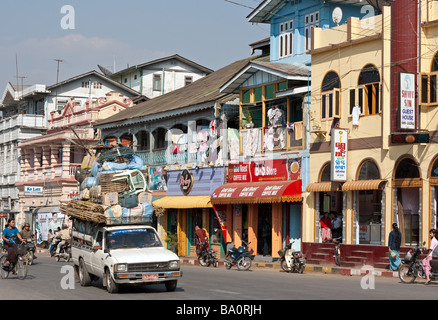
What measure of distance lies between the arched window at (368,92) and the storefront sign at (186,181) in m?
13.8

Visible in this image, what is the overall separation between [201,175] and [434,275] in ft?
69.0

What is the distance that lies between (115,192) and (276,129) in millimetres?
16332

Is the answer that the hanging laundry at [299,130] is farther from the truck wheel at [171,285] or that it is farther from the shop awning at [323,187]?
the truck wheel at [171,285]

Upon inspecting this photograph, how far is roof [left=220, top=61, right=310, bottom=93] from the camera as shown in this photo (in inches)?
1389

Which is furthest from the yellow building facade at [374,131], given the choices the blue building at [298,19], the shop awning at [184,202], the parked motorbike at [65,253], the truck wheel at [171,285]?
the truck wheel at [171,285]

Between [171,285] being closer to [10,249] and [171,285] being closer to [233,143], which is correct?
[10,249]

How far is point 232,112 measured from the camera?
41.0m

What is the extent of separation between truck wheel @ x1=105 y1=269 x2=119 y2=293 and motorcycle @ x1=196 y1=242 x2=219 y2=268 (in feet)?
49.0

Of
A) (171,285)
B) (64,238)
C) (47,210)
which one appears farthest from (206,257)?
(47,210)

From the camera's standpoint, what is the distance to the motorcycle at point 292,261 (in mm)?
29625

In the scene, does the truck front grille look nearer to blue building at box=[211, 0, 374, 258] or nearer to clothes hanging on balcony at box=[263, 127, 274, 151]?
blue building at box=[211, 0, 374, 258]

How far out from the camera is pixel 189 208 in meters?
44.2

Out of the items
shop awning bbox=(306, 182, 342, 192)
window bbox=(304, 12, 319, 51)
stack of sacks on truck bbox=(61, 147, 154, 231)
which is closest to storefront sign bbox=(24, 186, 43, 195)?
window bbox=(304, 12, 319, 51)
